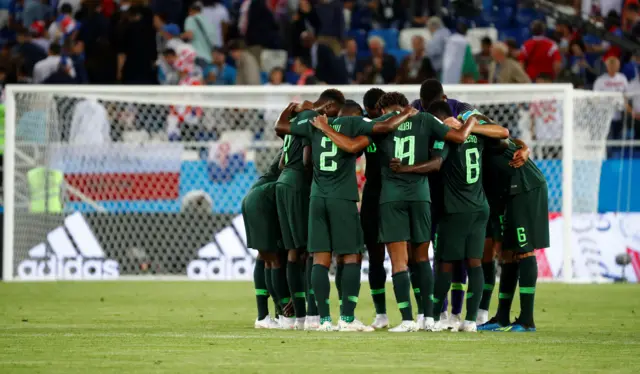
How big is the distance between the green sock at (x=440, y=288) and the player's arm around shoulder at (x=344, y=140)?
4.54ft

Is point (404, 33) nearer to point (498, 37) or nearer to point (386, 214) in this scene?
point (498, 37)

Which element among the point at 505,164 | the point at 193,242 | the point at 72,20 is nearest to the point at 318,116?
the point at 505,164

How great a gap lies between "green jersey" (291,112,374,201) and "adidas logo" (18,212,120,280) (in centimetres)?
991

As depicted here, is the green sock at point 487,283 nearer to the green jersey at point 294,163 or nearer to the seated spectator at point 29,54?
the green jersey at point 294,163

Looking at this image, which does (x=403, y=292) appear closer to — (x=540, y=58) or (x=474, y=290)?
(x=474, y=290)

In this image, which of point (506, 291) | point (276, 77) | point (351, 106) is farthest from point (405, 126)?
point (276, 77)

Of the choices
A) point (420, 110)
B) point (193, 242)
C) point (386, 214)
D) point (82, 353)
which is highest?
point (420, 110)

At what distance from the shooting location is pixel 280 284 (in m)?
12.1

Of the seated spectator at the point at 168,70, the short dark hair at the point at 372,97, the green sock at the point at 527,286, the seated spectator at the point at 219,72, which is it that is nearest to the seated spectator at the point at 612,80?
the seated spectator at the point at 219,72

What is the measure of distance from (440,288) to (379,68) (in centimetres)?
1323

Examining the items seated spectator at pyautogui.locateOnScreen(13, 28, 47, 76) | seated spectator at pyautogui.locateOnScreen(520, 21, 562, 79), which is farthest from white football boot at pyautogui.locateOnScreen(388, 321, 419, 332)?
seated spectator at pyautogui.locateOnScreen(13, 28, 47, 76)

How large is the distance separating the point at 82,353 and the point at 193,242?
1117 centimetres

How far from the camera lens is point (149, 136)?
2116 centimetres

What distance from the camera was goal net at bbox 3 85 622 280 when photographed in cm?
2031
